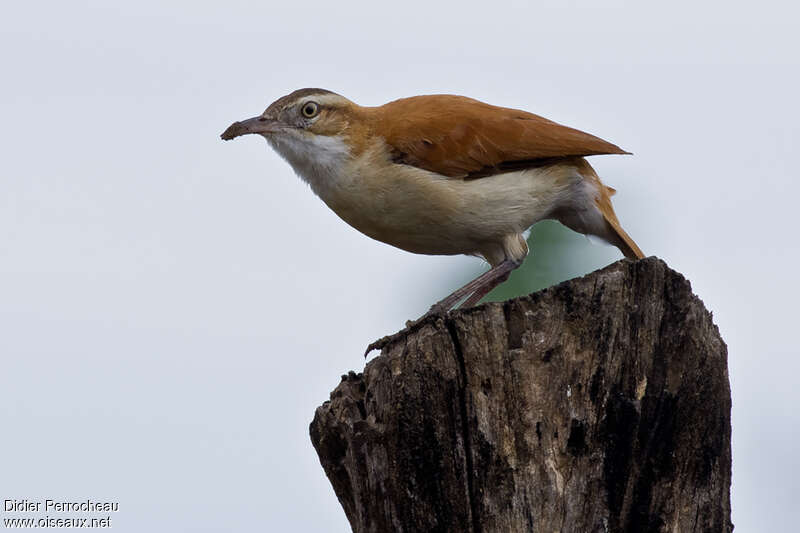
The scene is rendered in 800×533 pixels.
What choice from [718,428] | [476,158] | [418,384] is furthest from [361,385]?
[476,158]

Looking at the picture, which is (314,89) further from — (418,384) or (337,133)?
(418,384)

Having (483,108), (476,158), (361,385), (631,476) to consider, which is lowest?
(631,476)

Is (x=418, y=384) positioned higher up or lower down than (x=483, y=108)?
lower down

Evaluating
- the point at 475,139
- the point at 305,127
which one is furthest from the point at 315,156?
the point at 475,139

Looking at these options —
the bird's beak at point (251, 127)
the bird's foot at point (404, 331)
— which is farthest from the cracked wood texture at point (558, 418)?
the bird's beak at point (251, 127)

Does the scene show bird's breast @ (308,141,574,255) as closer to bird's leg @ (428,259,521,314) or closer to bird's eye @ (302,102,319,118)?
bird's leg @ (428,259,521,314)

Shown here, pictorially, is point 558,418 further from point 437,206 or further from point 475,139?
point 475,139

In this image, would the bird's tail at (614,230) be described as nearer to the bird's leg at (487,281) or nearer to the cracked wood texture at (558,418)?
the bird's leg at (487,281)
